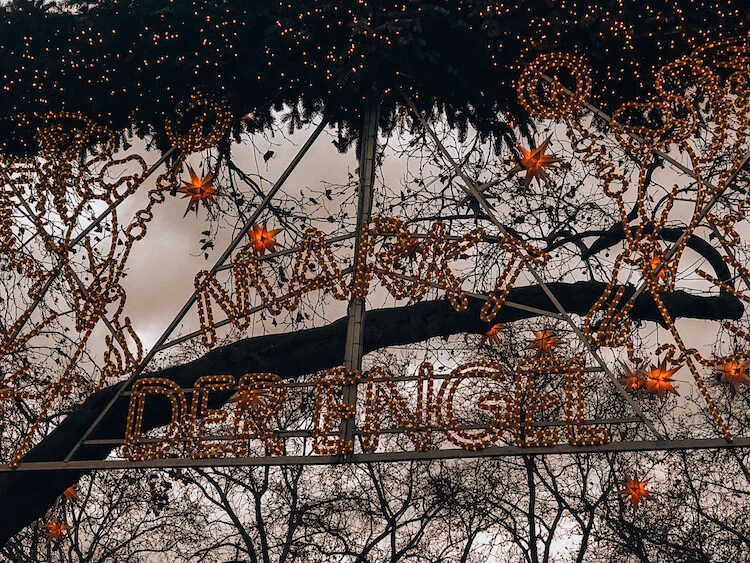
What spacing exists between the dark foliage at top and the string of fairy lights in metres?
0.19

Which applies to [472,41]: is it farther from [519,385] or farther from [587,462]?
[587,462]

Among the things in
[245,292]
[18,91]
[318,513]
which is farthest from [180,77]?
[318,513]

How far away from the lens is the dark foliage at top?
7.45 meters

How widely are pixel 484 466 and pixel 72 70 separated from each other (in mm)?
10453

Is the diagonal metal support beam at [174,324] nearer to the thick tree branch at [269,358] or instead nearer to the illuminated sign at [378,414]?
the illuminated sign at [378,414]

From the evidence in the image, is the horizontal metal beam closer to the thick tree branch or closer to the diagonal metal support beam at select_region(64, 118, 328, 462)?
the diagonal metal support beam at select_region(64, 118, 328, 462)

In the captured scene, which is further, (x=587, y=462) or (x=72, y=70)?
(x=587, y=462)

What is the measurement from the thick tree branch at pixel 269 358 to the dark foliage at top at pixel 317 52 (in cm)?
199

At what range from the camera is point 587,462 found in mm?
15344

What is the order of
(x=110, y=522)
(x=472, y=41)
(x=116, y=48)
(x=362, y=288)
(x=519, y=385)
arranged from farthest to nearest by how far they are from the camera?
(x=110, y=522), (x=116, y=48), (x=472, y=41), (x=362, y=288), (x=519, y=385)

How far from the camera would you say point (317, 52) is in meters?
7.89

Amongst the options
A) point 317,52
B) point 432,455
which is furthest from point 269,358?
point 317,52

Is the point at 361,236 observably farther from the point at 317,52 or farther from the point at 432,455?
the point at 432,455

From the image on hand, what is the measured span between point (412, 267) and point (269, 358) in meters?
2.04
